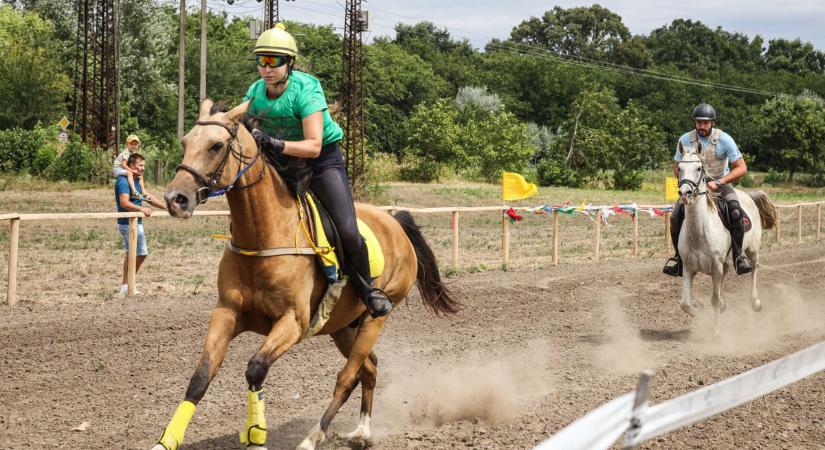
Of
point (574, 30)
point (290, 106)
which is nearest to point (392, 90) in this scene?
point (574, 30)

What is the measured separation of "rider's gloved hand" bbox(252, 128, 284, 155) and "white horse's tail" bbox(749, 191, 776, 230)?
8807 mm

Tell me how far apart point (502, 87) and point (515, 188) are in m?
75.5

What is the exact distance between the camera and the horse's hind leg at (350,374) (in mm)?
5281

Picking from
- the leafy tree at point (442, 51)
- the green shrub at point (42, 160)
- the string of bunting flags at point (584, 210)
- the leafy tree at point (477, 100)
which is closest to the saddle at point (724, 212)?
the string of bunting flags at point (584, 210)

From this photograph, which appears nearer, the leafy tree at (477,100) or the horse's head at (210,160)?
the horse's head at (210,160)

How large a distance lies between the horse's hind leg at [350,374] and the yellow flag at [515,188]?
11.1 metres

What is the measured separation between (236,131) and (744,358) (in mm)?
5968

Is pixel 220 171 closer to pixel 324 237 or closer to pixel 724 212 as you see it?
pixel 324 237

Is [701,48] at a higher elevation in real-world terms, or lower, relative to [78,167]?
higher

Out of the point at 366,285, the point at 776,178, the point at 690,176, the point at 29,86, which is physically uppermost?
the point at 29,86

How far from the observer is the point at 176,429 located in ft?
14.1

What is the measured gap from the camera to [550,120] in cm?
9231

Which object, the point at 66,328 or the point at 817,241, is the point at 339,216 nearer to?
the point at 66,328

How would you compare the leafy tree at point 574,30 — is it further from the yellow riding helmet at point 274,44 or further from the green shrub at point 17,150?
the yellow riding helmet at point 274,44
